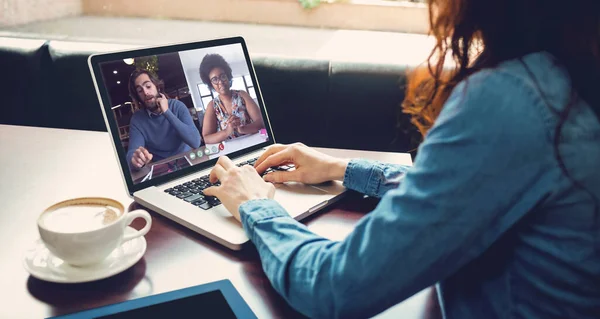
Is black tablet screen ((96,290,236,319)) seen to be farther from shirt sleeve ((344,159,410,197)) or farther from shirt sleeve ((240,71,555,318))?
shirt sleeve ((344,159,410,197))

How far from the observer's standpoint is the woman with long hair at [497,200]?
0.53 m

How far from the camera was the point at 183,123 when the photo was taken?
1059mm

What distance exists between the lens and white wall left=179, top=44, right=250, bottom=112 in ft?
3.56

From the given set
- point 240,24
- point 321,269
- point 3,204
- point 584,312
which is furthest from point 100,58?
point 240,24

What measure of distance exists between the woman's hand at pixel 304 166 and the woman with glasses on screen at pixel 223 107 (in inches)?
4.7

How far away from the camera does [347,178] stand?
1012mm

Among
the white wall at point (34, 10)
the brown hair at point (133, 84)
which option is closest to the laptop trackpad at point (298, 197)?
the brown hair at point (133, 84)

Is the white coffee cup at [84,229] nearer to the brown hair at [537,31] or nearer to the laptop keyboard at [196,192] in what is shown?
the laptop keyboard at [196,192]

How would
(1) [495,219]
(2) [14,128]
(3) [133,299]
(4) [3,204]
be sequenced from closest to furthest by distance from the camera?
(1) [495,219] → (3) [133,299] → (4) [3,204] → (2) [14,128]

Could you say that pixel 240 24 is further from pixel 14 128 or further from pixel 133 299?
pixel 133 299

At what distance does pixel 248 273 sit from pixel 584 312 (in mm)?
426

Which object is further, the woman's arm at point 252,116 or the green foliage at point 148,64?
the woman's arm at point 252,116

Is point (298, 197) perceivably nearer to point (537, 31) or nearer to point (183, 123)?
point (183, 123)

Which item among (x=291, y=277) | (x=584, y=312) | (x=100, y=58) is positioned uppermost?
(x=100, y=58)
